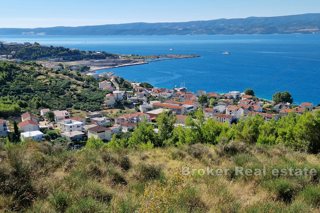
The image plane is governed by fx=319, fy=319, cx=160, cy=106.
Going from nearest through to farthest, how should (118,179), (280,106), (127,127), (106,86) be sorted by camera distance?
(118,179)
(127,127)
(280,106)
(106,86)

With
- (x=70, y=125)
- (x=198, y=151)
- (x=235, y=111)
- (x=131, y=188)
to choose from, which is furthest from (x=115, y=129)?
(x=131, y=188)

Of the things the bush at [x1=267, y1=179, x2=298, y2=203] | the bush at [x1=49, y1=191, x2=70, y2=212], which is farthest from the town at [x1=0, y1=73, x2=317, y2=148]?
the bush at [x1=49, y1=191, x2=70, y2=212]

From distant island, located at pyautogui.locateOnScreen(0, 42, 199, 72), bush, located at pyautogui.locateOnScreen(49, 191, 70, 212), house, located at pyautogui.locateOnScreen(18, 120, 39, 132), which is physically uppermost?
bush, located at pyautogui.locateOnScreen(49, 191, 70, 212)

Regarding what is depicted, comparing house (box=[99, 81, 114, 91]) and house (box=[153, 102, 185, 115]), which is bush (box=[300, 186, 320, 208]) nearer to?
house (box=[153, 102, 185, 115])

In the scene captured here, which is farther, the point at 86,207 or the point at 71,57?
the point at 71,57

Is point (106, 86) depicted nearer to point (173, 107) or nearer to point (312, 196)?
point (173, 107)

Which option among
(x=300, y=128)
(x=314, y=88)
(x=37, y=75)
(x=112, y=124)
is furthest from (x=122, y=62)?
(x=300, y=128)

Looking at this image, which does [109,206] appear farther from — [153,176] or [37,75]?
[37,75]
